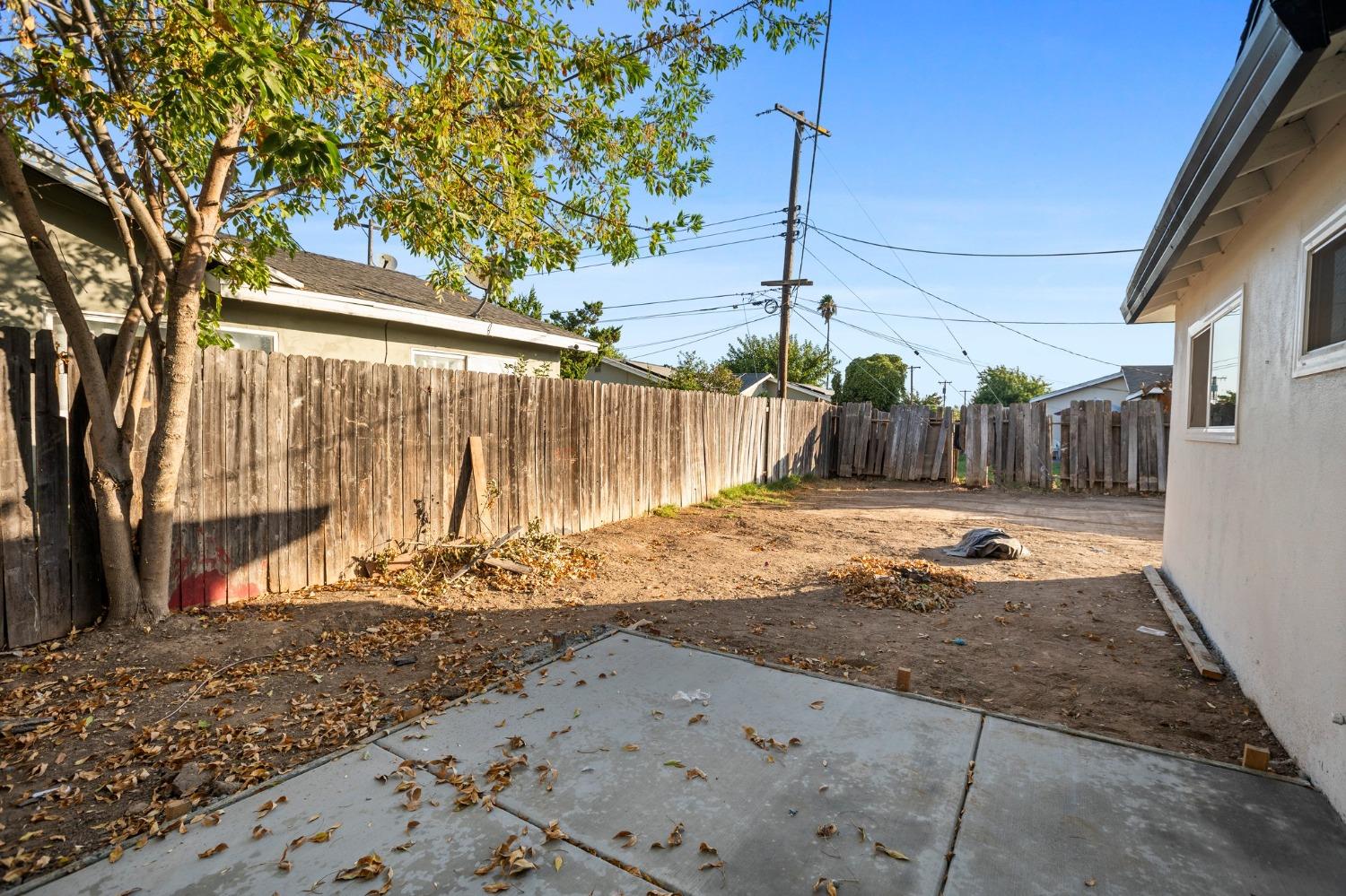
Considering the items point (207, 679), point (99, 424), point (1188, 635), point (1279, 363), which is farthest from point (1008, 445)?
point (99, 424)

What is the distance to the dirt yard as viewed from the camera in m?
2.87

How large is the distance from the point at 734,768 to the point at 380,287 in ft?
31.6

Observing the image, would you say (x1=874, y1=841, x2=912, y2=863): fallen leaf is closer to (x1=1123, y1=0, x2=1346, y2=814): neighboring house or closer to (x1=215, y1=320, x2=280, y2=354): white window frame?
(x1=1123, y1=0, x2=1346, y2=814): neighboring house

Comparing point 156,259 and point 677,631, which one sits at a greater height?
point 156,259

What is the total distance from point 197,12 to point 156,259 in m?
1.90

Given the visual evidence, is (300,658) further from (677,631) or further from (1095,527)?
(1095,527)

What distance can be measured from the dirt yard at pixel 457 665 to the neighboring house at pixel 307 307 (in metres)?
3.11

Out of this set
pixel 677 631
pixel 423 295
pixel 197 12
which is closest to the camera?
pixel 197 12

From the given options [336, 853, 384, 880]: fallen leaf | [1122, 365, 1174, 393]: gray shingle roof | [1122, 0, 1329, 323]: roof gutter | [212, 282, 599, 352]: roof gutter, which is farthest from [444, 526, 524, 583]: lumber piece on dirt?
[1122, 365, 1174, 393]: gray shingle roof

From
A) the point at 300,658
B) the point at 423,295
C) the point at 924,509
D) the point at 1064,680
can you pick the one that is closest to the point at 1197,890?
the point at 1064,680

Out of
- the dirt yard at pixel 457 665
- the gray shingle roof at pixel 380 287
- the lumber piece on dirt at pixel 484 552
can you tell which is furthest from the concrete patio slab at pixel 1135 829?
the gray shingle roof at pixel 380 287

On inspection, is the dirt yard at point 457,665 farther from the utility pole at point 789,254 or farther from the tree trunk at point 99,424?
the utility pole at point 789,254

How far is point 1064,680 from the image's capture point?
413 centimetres

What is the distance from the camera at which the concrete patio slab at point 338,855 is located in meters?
2.11
